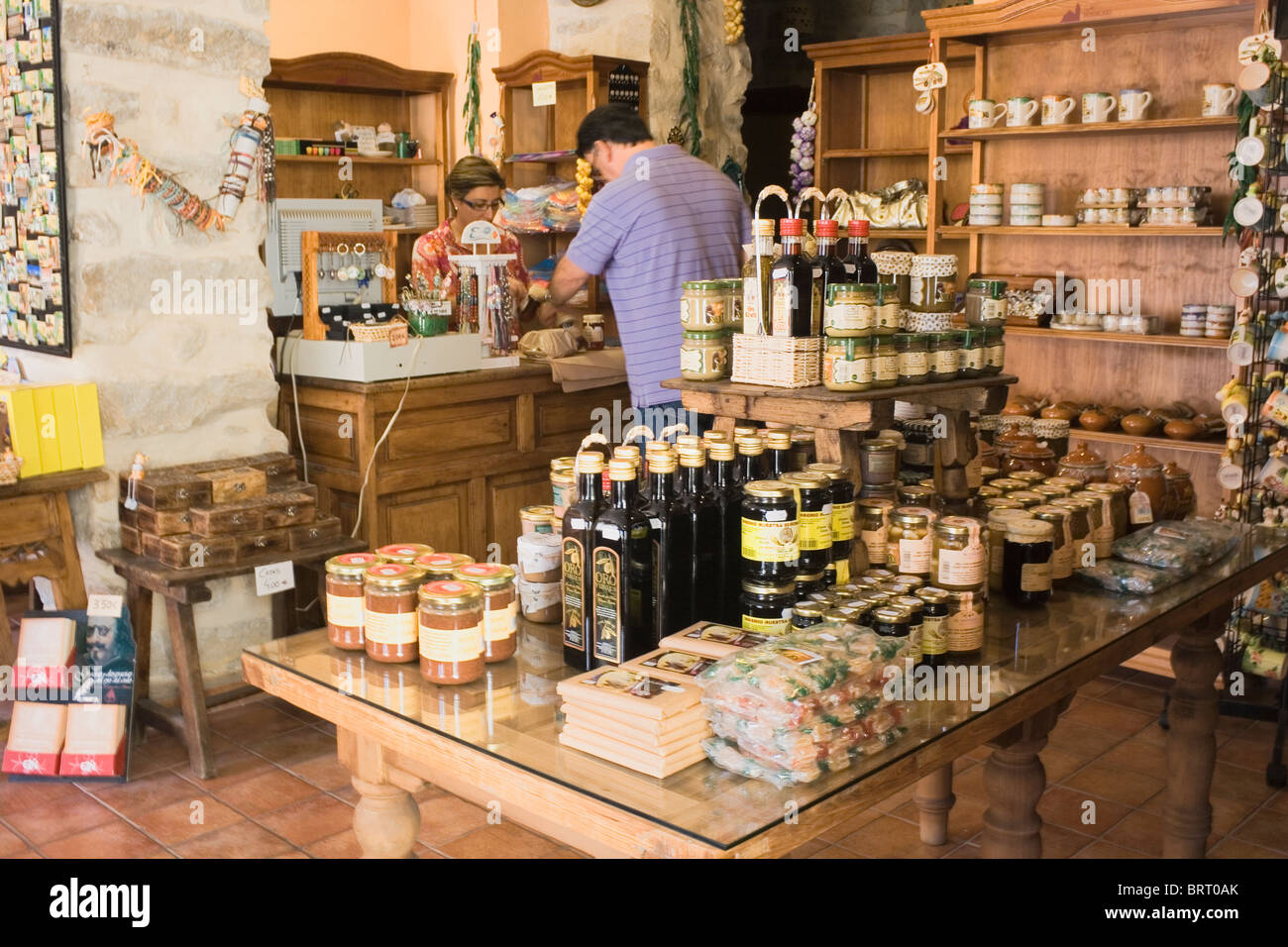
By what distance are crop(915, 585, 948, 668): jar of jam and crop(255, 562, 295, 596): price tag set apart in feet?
7.27

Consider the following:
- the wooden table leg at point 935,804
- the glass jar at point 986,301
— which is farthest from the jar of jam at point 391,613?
the wooden table leg at point 935,804

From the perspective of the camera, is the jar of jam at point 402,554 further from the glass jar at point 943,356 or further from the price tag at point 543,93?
the price tag at point 543,93

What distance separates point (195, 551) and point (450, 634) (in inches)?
73.9

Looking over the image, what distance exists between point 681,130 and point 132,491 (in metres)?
3.86

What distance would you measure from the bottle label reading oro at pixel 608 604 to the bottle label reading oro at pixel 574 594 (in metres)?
0.04

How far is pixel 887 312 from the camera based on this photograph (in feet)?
8.30

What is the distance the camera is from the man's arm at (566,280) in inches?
156

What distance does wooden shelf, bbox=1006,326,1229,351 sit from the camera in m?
4.56

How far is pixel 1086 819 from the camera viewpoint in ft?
11.0

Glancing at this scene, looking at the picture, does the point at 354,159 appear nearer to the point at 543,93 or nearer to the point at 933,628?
the point at 543,93

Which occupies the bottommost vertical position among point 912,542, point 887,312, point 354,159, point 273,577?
point 273,577

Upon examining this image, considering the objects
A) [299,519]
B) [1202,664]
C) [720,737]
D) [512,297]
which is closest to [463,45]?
[512,297]

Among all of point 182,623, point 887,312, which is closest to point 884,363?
point 887,312

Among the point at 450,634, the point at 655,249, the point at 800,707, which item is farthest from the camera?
the point at 655,249
